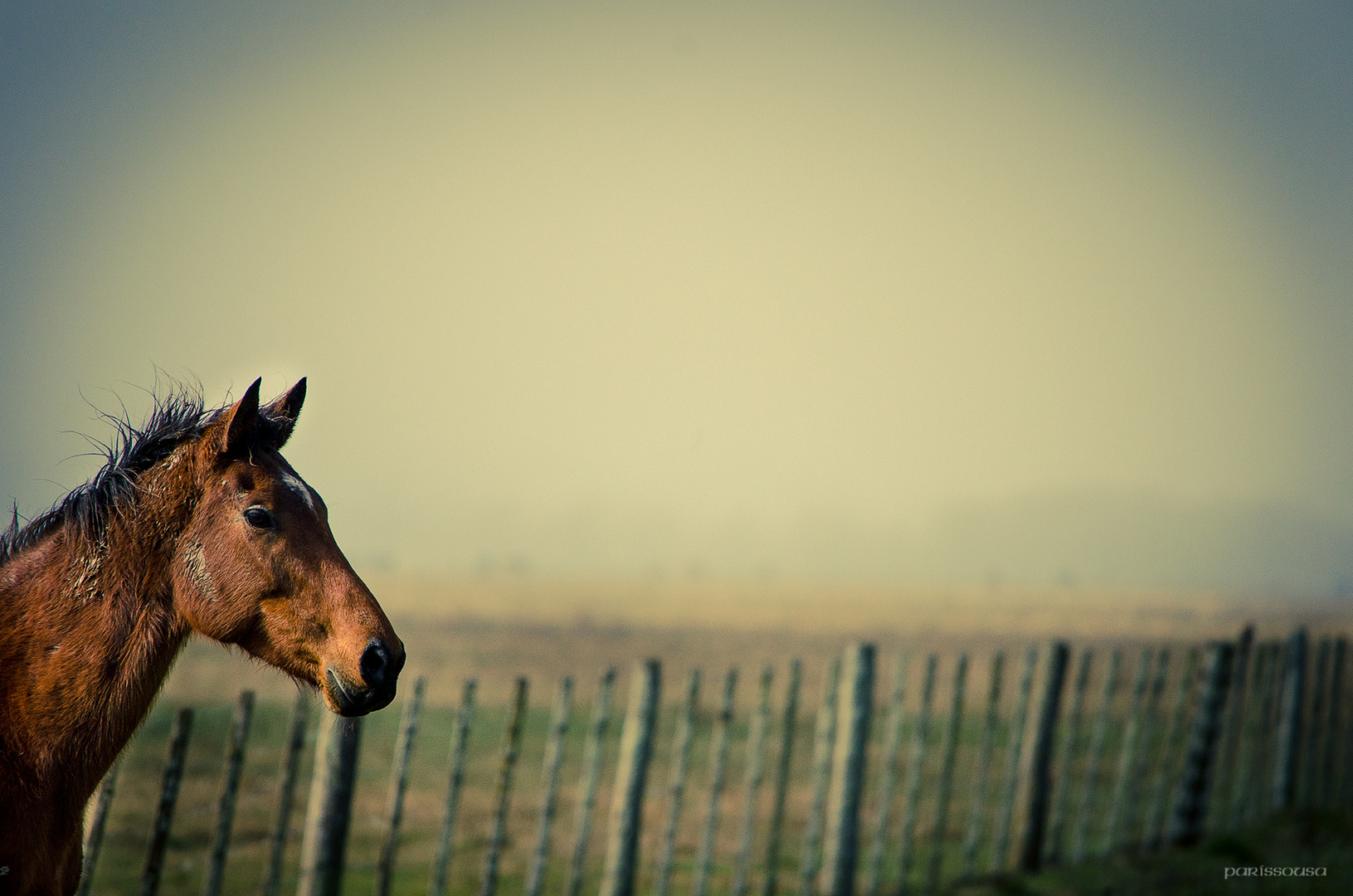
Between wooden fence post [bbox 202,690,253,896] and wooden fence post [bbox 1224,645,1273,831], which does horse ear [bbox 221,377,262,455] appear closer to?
wooden fence post [bbox 202,690,253,896]

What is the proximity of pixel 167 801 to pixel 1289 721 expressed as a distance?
10860mm

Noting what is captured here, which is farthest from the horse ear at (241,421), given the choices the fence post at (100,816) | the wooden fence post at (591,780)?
the wooden fence post at (591,780)

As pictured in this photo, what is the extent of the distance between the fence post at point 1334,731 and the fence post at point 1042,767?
5087 mm

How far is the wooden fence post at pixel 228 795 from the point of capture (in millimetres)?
4141

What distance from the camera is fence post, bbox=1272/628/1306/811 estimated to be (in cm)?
972

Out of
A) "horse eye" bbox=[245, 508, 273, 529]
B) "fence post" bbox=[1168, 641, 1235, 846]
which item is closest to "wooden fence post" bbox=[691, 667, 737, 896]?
"horse eye" bbox=[245, 508, 273, 529]

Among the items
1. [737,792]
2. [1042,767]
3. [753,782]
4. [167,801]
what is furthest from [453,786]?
[737,792]

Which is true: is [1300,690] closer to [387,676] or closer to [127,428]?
[387,676]

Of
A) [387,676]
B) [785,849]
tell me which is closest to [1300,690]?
[785,849]

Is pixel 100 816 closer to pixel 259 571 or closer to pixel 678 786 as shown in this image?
pixel 259 571

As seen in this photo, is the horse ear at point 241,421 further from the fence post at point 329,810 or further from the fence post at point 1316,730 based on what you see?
the fence post at point 1316,730

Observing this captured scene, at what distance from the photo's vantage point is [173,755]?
3.91 m

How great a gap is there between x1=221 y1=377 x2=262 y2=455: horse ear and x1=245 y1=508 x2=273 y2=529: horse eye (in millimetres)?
203

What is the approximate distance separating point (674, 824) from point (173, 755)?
3189mm
